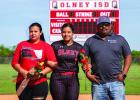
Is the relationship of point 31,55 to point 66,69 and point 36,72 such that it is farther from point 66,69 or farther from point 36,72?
point 66,69

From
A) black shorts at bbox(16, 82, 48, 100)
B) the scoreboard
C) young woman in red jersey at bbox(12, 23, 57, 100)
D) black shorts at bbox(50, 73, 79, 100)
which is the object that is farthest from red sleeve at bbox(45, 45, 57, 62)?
the scoreboard

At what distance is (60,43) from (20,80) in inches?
48.7

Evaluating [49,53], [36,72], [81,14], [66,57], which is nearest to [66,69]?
[66,57]

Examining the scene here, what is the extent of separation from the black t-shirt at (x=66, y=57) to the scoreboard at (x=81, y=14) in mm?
13518

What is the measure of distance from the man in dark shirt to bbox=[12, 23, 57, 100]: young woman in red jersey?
728 millimetres

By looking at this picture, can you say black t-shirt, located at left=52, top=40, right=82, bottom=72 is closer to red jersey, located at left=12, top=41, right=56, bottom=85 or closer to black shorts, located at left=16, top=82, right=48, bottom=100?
red jersey, located at left=12, top=41, right=56, bottom=85

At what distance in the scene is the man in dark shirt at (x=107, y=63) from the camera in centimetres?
834

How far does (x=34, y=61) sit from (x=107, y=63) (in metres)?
1.18

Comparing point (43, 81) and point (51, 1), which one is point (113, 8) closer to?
point (51, 1)

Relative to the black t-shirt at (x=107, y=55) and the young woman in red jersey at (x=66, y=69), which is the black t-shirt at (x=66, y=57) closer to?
the young woman in red jersey at (x=66, y=69)

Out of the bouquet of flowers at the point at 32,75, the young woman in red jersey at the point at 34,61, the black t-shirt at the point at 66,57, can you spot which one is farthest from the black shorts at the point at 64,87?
the bouquet of flowers at the point at 32,75

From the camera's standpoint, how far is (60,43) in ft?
29.5

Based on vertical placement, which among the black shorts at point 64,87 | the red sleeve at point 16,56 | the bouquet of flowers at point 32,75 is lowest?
the black shorts at point 64,87

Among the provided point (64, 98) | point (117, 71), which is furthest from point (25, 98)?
point (117, 71)
